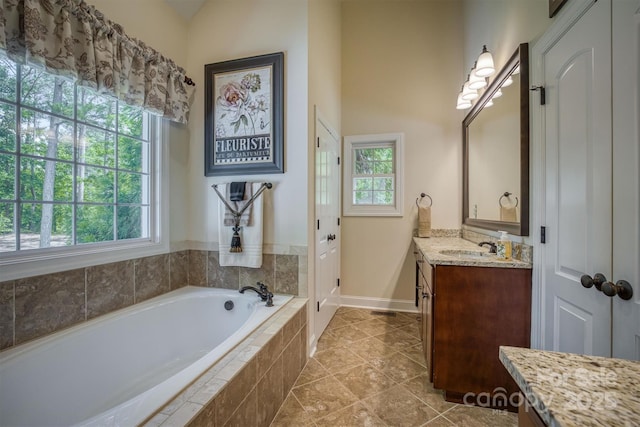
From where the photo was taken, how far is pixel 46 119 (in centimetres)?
137

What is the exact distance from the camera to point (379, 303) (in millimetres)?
3082

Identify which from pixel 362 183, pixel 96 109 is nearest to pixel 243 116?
pixel 96 109

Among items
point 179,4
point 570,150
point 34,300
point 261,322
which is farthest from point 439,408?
point 179,4

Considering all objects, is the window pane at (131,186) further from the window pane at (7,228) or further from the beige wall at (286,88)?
the window pane at (7,228)

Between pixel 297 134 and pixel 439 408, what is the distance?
2.03 meters

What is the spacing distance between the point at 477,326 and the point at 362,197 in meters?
1.91

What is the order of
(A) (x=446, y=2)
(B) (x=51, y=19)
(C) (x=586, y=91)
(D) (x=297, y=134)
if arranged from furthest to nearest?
(A) (x=446, y=2) → (D) (x=297, y=134) → (B) (x=51, y=19) → (C) (x=586, y=91)

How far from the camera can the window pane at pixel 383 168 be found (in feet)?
10.2

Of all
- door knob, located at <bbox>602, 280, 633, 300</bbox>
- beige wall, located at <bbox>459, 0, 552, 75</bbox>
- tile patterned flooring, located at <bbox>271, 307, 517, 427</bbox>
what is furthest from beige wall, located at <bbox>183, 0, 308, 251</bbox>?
door knob, located at <bbox>602, 280, 633, 300</bbox>

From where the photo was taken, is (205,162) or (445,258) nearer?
(445,258)

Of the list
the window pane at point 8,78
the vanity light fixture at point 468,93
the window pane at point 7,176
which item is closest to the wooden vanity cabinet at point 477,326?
the vanity light fixture at point 468,93

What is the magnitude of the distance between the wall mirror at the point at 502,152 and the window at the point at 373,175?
759 mm

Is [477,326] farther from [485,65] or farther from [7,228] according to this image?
[7,228]

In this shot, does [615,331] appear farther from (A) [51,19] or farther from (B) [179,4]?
(B) [179,4]
